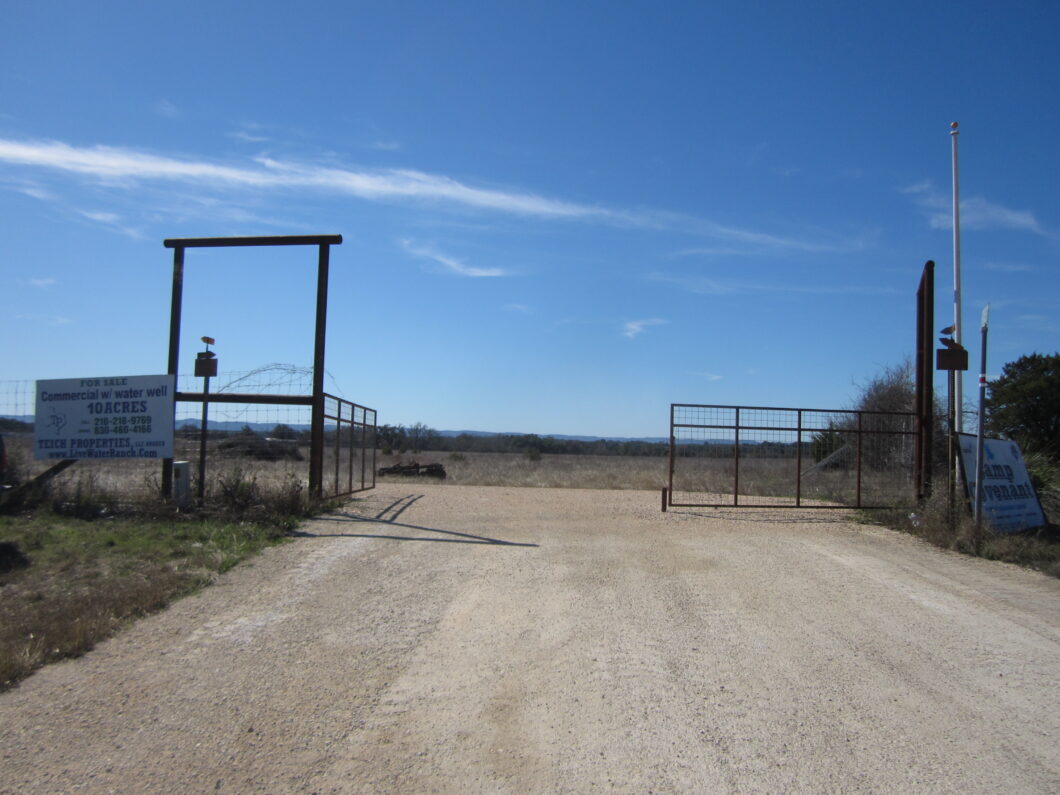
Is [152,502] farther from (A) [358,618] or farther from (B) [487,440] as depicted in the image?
(B) [487,440]

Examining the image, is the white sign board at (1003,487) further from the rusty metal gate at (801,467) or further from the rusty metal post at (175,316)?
the rusty metal post at (175,316)

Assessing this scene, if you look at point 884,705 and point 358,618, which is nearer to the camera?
point 884,705

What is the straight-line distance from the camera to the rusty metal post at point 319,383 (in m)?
14.1

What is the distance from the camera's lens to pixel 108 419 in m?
13.8

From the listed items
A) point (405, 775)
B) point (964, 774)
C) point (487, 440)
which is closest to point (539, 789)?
point (405, 775)

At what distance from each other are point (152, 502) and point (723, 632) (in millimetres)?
9590

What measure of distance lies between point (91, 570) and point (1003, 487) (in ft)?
43.6

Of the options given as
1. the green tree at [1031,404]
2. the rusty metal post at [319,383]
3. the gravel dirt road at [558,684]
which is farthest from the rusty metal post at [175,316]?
the green tree at [1031,404]

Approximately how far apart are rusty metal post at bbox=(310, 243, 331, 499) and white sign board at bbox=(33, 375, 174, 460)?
7.92ft

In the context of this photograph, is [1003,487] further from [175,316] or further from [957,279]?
[175,316]

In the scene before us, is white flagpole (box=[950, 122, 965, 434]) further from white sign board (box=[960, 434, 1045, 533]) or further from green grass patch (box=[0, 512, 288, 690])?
green grass patch (box=[0, 512, 288, 690])

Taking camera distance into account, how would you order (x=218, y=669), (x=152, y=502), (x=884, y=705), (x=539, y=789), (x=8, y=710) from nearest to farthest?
(x=539, y=789)
(x=8, y=710)
(x=884, y=705)
(x=218, y=669)
(x=152, y=502)

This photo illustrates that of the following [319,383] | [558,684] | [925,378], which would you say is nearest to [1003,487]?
[925,378]

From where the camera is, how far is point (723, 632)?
23.2 ft
